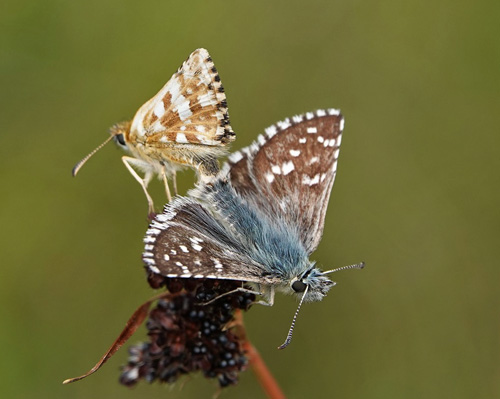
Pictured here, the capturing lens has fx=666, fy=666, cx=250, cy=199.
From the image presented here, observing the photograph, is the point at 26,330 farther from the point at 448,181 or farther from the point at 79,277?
the point at 448,181

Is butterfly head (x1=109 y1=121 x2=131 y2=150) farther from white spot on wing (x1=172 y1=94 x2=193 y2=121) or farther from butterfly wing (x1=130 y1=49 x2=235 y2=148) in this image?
white spot on wing (x1=172 y1=94 x2=193 y2=121)

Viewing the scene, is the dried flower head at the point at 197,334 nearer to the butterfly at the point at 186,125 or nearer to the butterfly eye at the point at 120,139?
the butterfly at the point at 186,125

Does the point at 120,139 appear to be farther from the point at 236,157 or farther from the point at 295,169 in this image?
the point at 295,169

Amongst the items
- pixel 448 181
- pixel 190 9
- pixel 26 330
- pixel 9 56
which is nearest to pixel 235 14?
pixel 190 9

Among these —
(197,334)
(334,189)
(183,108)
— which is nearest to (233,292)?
(197,334)

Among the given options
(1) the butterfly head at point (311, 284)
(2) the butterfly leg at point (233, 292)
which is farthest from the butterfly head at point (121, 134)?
(1) the butterfly head at point (311, 284)

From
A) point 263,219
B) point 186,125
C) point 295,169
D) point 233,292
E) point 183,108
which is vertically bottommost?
point 233,292
